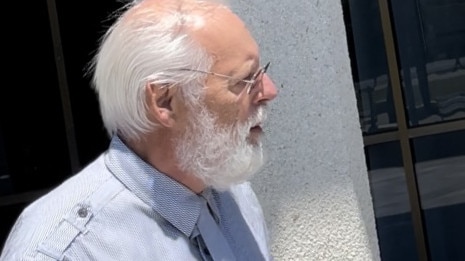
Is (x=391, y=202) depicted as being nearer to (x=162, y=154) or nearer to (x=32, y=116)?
(x=32, y=116)

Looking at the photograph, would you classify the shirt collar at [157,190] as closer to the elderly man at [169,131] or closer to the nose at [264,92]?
the elderly man at [169,131]

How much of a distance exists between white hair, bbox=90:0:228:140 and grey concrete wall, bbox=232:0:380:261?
1665 millimetres

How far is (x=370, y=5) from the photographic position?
4770mm

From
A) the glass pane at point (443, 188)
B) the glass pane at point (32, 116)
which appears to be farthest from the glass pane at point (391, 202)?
the glass pane at point (32, 116)

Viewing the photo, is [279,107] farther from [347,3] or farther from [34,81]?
[34,81]

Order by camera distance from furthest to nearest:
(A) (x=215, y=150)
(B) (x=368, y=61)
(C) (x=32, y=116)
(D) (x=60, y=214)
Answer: (C) (x=32, y=116) → (B) (x=368, y=61) → (A) (x=215, y=150) → (D) (x=60, y=214)

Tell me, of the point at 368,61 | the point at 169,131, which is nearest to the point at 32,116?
Result: the point at 368,61

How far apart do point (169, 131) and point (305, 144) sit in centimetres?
170

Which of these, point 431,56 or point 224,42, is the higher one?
point 224,42

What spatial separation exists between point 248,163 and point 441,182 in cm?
301

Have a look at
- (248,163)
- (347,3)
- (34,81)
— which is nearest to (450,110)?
(347,3)

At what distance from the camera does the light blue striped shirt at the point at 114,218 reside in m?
1.82

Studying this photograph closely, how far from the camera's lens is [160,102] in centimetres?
194

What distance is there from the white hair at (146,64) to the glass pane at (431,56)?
2.98 meters
